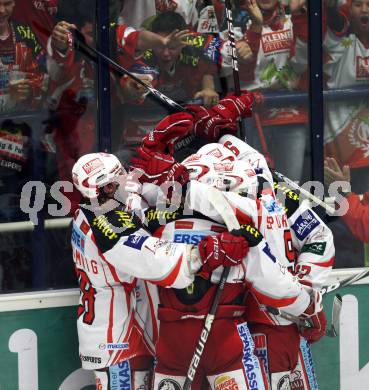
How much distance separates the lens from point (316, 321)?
18.6 ft

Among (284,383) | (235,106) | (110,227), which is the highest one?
(235,106)

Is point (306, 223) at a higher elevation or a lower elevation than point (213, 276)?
higher

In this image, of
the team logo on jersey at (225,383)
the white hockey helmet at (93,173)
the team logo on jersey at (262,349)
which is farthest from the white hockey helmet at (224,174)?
A: the team logo on jersey at (225,383)

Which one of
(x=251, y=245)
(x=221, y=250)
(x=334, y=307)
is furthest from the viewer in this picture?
(x=334, y=307)

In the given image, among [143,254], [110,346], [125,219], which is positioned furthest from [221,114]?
[110,346]

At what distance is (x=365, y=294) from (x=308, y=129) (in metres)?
0.84

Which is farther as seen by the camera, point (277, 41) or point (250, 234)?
point (277, 41)

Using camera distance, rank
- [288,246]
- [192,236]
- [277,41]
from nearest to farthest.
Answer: [192,236], [288,246], [277,41]

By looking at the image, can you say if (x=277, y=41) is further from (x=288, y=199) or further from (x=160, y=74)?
(x=288, y=199)

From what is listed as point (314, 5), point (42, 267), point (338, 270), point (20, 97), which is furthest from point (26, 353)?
point (314, 5)

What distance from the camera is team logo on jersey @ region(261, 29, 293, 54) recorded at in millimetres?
5906

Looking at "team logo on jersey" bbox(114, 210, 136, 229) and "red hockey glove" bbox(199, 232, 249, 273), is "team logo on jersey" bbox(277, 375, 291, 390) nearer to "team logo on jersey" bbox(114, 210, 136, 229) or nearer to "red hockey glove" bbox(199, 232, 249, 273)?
"red hockey glove" bbox(199, 232, 249, 273)

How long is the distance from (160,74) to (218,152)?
0.54m

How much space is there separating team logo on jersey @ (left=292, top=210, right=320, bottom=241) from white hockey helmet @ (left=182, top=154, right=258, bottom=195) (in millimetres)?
327
